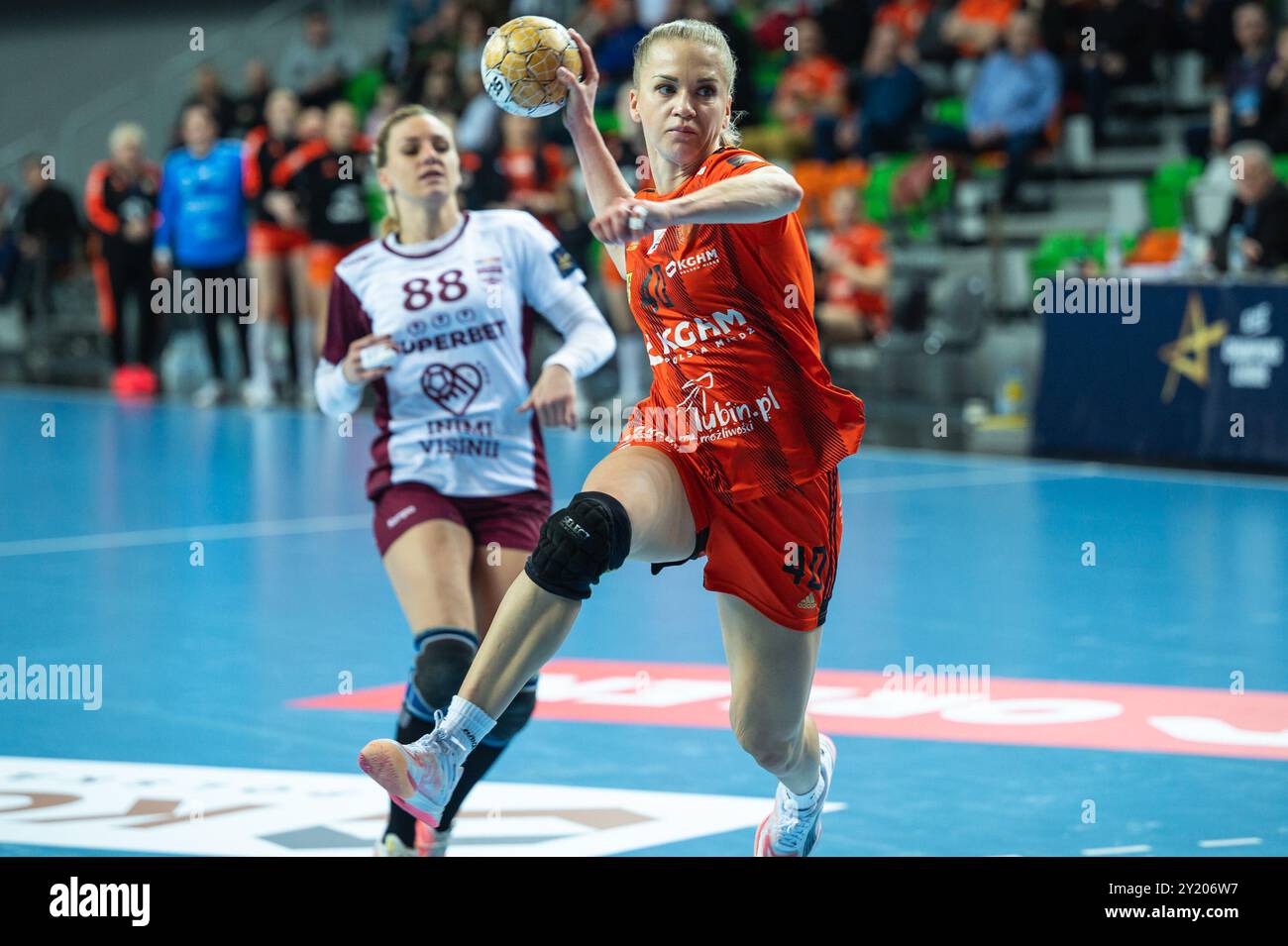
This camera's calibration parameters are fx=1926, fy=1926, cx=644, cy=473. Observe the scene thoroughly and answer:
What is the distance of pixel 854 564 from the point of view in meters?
9.61

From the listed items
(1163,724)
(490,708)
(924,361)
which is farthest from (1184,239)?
(490,708)

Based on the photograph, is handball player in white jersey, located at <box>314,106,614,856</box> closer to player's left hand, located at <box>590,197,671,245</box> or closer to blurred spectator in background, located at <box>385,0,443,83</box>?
player's left hand, located at <box>590,197,671,245</box>

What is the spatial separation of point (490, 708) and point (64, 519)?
7.39 m

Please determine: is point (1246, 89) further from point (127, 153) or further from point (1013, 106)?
point (127, 153)

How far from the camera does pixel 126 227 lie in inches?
744

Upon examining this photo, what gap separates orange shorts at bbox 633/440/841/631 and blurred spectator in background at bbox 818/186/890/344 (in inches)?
442

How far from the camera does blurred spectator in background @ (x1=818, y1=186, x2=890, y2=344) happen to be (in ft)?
51.3

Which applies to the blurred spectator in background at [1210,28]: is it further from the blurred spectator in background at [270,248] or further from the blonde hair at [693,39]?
the blonde hair at [693,39]

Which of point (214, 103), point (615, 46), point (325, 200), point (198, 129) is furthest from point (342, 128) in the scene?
point (214, 103)

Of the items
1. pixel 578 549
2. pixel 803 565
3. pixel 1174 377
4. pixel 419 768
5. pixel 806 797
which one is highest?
pixel 578 549

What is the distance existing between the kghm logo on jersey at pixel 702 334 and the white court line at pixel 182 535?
6219 millimetres

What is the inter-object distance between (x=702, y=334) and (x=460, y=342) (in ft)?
4.16

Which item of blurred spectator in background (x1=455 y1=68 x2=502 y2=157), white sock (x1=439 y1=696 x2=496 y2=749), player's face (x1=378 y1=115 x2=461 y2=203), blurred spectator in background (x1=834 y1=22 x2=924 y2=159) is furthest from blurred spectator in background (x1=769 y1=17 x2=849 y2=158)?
white sock (x1=439 y1=696 x2=496 y2=749)
